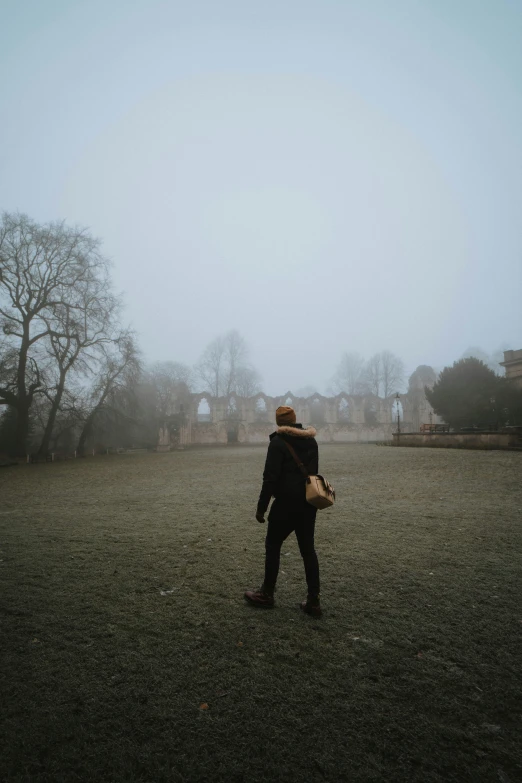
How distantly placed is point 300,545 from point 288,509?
364mm

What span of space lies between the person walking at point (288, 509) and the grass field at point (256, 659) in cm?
19

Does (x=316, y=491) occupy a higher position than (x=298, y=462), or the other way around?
(x=298, y=462)

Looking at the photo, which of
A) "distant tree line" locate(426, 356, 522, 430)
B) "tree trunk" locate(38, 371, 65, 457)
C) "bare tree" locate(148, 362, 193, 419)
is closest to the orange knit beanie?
"tree trunk" locate(38, 371, 65, 457)

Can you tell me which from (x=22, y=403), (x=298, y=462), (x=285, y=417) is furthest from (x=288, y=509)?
(x=22, y=403)

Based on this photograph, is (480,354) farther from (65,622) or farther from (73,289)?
(65,622)

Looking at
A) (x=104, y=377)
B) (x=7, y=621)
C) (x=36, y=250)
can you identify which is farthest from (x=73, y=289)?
(x=7, y=621)

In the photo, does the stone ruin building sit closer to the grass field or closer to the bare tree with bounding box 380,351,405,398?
the bare tree with bounding box 380,351,405,398

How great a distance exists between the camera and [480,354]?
75.1 meters

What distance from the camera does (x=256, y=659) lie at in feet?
9.98

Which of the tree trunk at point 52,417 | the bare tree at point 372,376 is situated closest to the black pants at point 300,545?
the tree trunk at point 52,417

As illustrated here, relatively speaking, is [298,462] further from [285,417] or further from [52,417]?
[52,417]

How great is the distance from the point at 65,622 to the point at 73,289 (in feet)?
83.1

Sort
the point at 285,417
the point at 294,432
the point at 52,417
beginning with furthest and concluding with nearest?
1. the point at 52,417
2. the point at 285,417
3. the point at 294,432

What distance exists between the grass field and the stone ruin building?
4419cm
